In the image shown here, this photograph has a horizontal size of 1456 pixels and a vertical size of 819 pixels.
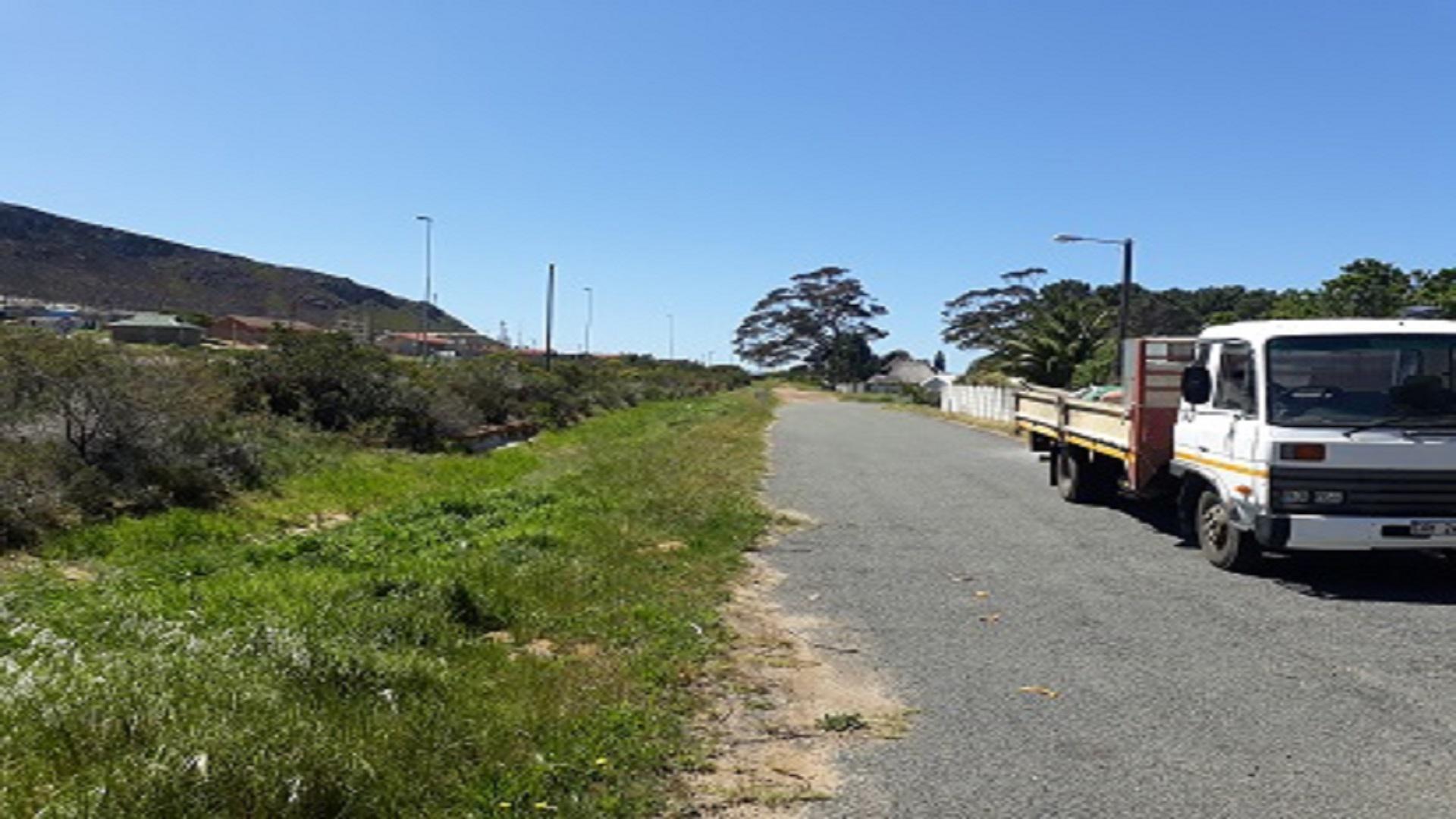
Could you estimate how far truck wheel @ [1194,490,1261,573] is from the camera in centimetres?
1009

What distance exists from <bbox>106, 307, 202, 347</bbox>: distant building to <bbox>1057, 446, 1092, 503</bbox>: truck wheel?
181ft

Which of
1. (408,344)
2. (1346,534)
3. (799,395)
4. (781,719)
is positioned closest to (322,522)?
(781,719)

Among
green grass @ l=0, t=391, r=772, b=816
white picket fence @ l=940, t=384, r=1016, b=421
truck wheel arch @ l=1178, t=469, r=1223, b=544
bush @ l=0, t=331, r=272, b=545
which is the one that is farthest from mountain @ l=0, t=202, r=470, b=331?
truck wheel arch @ l=1178, t=469, r=1223, b=544

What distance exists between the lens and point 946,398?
5984 centimetres

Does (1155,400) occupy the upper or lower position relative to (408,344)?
lower

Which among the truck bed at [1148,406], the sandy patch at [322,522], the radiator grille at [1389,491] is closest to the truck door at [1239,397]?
the radiator grille at [1389,491]

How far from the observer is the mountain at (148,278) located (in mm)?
96938

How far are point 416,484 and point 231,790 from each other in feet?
53.1

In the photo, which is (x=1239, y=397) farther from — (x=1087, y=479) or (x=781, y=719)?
(x=781, y=719)

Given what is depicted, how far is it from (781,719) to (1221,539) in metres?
6.11

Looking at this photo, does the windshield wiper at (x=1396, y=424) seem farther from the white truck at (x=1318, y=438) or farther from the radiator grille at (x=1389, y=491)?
the radiator grille at (x=1389, y=491)

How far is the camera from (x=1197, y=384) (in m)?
10.8

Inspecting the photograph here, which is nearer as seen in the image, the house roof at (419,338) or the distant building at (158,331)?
the distant building at (158,331)

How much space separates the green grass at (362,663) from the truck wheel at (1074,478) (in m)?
4.86
